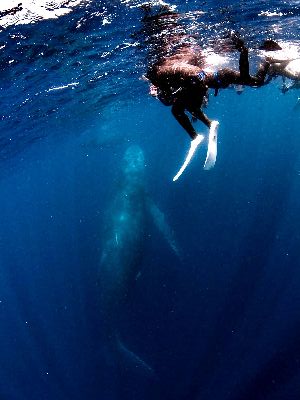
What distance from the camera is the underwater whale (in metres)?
18.3

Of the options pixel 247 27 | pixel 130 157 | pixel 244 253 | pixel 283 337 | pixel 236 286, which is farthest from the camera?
pixel 130 157

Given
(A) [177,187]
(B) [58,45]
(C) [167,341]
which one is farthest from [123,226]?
(A) [177,187]

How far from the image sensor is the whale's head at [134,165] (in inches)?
978

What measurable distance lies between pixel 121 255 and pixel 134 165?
9508 mm

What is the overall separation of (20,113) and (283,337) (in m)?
16.7

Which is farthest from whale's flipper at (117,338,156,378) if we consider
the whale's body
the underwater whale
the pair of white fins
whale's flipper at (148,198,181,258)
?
the pair of white fins

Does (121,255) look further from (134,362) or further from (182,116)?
(182,116)

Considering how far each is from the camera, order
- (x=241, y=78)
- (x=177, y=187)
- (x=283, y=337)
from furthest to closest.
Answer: (x=177, y=187), (x=283, y=337), (x=241, y=78)

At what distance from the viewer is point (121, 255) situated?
19156 millimetres

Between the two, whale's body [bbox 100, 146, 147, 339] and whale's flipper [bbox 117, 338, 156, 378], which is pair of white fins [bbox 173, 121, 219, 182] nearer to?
whale's flipper [bbox 117, 338, 156, 378]

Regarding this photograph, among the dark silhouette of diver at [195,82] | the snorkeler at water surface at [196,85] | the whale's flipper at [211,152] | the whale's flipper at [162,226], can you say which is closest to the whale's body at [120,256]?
the whale's flipper at [162,226]

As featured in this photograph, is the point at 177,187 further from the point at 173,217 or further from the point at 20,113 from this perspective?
the point at 20,113

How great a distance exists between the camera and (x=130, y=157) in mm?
29047

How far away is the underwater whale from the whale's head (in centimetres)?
265
